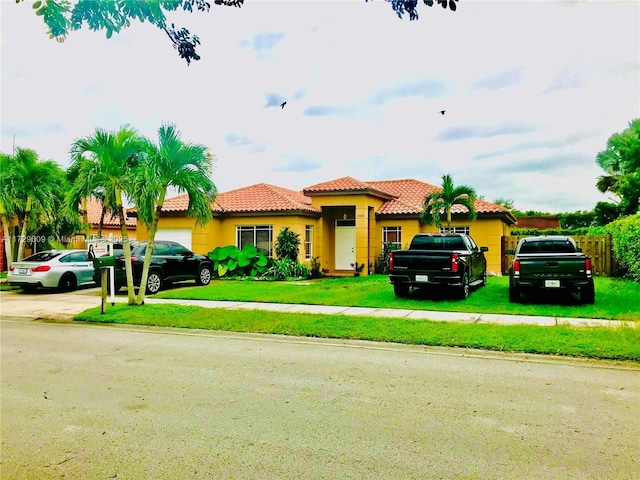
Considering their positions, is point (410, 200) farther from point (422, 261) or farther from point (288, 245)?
point (422, 261)

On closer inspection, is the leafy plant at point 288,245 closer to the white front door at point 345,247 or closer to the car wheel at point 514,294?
the white front door at point 345,247

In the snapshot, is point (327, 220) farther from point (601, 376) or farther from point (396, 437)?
point (396, 437)

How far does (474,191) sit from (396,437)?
1657 centimetres

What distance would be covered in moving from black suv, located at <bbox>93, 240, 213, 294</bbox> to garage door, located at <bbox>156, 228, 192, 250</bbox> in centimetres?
371

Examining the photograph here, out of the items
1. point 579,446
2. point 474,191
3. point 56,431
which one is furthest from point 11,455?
point 474,191

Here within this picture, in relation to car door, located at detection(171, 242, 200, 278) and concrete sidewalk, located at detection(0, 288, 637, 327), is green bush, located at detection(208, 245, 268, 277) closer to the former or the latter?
car door, located at detection(171, 242, 200, 278)

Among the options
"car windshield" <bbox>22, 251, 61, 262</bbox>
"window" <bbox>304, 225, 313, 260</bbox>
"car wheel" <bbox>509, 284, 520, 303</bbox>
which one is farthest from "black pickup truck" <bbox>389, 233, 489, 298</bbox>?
"car windshield" <bbox>22, 251, 61, 262</bbox>

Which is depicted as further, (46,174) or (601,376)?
(46,174)

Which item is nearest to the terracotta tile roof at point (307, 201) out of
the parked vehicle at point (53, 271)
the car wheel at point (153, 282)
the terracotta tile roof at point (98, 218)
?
the parked vehicle at point (53, 271)

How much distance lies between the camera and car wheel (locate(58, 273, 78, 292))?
60.5 feet

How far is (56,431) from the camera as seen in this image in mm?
4766

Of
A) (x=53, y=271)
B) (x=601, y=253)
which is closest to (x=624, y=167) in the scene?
(x=601, y=253)

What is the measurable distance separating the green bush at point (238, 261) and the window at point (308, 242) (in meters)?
2.04

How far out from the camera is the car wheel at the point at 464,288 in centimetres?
1378
